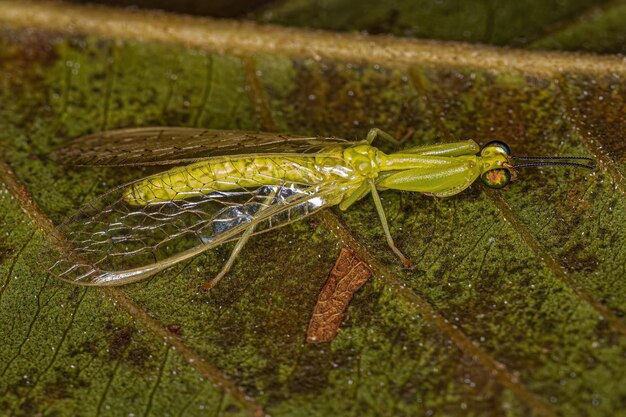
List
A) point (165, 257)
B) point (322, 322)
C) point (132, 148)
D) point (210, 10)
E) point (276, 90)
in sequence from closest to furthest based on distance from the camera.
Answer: point (322, 322), point (165, 257), point (132, 148), point (276, 90), point (210, 10)

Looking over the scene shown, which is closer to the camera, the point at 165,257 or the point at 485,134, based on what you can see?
the point at 165,257

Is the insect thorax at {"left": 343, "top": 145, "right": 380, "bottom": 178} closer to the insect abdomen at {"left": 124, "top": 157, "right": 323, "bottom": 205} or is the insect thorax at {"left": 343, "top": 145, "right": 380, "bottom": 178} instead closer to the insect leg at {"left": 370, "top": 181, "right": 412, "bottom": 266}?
the insect leg at {"left": 370, "top": 181, "right": 412, "bottom": 266}

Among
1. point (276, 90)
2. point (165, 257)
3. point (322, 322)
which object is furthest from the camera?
point (276, 90)

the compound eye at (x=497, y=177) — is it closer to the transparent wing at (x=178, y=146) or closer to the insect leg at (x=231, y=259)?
the transparent wing at (x=178, y=146)

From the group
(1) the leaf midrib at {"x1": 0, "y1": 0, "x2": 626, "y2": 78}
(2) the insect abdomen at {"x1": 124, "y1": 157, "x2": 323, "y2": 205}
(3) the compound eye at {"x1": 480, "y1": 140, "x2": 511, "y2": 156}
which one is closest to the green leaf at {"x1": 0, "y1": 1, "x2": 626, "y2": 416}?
(1) the leaf midrib at {"x1": 0, "y1": 0, "x2": 626, "y2": 78}

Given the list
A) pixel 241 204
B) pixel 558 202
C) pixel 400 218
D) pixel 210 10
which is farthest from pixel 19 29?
pixel 558 202

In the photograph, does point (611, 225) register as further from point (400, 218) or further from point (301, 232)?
point (301, 232)
